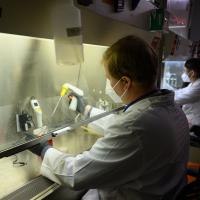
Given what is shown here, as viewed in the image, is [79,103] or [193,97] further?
[193,97]

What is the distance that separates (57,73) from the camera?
1.46m

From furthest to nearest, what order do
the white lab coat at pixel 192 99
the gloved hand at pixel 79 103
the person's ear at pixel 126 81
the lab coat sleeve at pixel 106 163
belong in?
1. the white lab coat at pixel 192 99
2. the gloved hand at pixel 79 103
3. the person's ear at pixel 126 81
4. the lab coat sleeve at pixel 106 163

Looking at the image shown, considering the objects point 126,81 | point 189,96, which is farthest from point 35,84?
point 189,96

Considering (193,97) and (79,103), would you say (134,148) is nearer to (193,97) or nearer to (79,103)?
(79,103)

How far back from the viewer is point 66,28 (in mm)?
1002

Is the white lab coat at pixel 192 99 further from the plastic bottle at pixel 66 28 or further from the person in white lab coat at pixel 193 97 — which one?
the plastic bottle at pixel 66 28

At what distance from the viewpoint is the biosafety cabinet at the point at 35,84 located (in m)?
0.94

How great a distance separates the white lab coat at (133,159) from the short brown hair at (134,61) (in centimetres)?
10

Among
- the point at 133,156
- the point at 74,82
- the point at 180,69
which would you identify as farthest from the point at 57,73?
the point at 180,69

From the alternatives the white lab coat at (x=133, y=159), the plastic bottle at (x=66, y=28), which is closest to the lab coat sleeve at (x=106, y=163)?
the white lab coat at (x=133, y=159)

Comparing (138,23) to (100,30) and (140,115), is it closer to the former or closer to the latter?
(100,30)

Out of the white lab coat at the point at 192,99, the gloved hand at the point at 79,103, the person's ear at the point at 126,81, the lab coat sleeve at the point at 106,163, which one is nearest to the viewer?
the lab coat sleeve at the point at 106,163

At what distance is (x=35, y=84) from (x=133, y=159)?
0.72 m

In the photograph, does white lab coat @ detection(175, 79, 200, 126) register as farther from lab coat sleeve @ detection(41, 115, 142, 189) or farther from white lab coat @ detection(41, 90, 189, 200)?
lab coat sleeve @ detection(41, 115, 142, 189)
